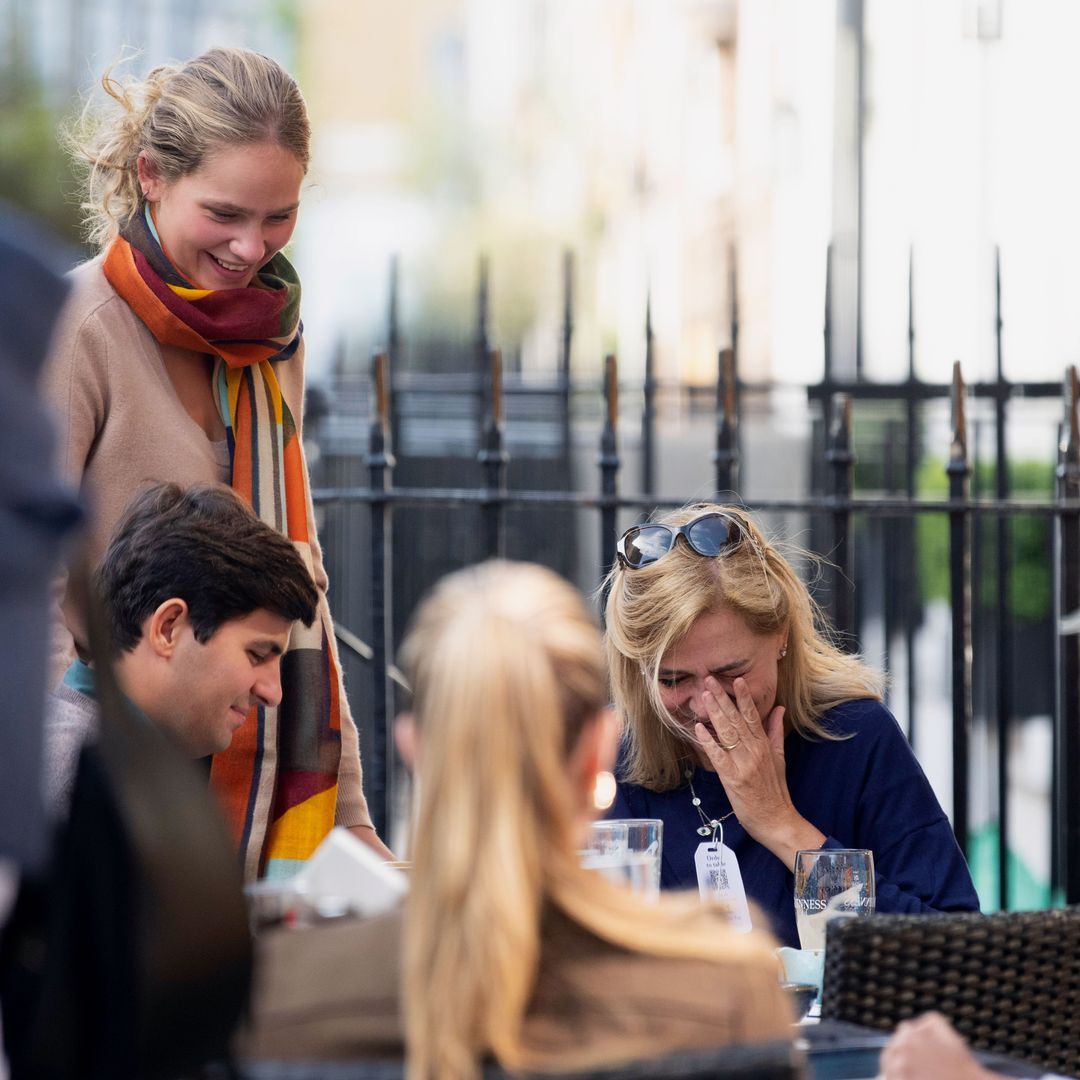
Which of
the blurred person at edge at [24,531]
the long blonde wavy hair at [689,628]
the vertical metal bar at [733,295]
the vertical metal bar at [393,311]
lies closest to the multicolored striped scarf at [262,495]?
the long blonde wavy hair at [689,628]

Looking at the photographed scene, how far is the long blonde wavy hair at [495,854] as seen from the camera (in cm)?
129

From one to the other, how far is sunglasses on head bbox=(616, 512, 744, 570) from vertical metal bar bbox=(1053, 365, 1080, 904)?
1235 millimetres

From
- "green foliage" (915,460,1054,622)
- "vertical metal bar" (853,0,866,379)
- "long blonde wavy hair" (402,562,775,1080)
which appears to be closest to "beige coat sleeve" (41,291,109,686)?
"long blonde wavy hair" (402,562,775,1080)

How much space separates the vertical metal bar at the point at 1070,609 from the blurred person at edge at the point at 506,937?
8.51 feet

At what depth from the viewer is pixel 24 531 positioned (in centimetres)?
114

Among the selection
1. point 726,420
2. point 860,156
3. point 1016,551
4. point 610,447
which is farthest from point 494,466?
point 1016,551

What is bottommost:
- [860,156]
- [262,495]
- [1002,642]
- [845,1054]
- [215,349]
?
[845,1054]

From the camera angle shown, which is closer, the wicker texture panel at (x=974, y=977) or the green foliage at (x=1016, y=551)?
the wicker texture panel at (x=974, y=977)

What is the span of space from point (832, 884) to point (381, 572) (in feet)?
6.02

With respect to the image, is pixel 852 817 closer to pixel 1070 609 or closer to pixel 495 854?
pixel 1070 609

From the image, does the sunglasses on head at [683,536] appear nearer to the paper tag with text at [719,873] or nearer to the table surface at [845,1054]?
the paper tag with text at [719,873]

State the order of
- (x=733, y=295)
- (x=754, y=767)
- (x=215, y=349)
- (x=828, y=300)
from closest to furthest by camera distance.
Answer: (x=215, y=349) → (x=754, y=767) → (x=828, y=300) → (x=733, y=295)

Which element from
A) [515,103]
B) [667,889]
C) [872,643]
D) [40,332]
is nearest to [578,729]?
[40,332]

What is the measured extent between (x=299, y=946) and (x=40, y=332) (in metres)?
0.58
